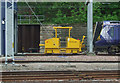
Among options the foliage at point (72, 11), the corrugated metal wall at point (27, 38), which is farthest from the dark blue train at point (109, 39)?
the foliage at point (72, 11)

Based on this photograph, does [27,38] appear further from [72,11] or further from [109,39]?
[72,11]

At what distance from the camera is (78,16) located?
31859 mm

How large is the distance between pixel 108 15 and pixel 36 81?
26299 mm

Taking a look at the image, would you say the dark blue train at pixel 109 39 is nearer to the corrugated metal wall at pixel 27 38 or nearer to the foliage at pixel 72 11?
the corrugated metal wall at pixel 27 38

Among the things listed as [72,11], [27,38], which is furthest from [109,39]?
[72,11]

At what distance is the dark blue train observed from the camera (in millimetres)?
19203

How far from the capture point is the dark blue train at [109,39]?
19203 millimetres

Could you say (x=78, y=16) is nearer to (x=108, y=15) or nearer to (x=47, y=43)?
(x=108, y=15)

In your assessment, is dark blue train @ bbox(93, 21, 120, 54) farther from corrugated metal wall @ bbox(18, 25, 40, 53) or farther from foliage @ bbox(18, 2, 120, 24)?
foliage @ bbox(18, 2, 120, 24)

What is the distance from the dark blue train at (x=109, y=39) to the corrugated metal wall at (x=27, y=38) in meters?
8.26

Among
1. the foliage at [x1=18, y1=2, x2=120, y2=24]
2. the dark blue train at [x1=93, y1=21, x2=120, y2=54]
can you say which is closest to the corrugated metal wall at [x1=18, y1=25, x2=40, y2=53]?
the foliage at [x1=18, y1=2, x2=120, y2=24]

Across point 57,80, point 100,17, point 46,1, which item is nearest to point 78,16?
point 100,17

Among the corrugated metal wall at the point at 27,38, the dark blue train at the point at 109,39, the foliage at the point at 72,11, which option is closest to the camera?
the dark blue train at the point at 109,39

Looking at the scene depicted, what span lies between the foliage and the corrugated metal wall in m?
6.64
